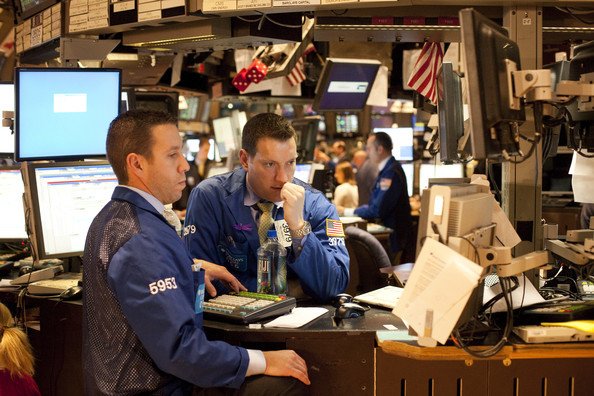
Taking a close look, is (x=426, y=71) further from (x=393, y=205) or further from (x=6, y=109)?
(x=393, y=205)

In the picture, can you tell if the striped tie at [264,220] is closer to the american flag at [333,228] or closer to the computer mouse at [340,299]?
the american flag at [333,228]

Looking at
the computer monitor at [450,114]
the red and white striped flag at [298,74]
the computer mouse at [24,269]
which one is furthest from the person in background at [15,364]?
the red and white striped flag at [298,74]

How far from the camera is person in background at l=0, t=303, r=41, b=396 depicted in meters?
3.11

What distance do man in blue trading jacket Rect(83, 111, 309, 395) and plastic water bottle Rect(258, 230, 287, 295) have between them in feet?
1.83

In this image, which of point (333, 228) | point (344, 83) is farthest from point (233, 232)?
point (344, 83)

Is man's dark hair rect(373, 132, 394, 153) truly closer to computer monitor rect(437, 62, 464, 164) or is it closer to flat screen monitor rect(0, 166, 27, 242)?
flat screen monitor rect(0, 166, 27, 242)

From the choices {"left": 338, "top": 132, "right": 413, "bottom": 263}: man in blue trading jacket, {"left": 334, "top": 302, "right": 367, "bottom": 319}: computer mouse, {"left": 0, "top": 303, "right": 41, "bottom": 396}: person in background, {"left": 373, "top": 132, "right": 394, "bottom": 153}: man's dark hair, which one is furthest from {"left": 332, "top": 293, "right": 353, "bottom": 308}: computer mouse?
{"left": 373, "top": 132, "right": 394, "bottom": 153}: man's dark hair

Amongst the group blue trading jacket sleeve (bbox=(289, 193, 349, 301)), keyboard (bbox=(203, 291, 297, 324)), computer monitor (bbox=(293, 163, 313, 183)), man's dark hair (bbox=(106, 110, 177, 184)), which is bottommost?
keyboard (bbox=(203, 291, 297, 324))

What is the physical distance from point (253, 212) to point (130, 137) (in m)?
0.97

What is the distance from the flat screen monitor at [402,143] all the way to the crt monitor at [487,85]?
791 centimetres

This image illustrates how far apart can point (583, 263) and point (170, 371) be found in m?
1.48

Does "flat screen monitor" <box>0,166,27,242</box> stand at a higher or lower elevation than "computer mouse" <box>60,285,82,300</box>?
higher

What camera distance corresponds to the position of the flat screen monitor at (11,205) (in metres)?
4.39

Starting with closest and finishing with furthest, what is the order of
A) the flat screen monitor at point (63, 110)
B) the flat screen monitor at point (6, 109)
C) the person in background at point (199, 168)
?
the flat screen monitor at point (63, 110) → the flat screen monitor at point (6, 109) → the person in background at point (199, 168)
